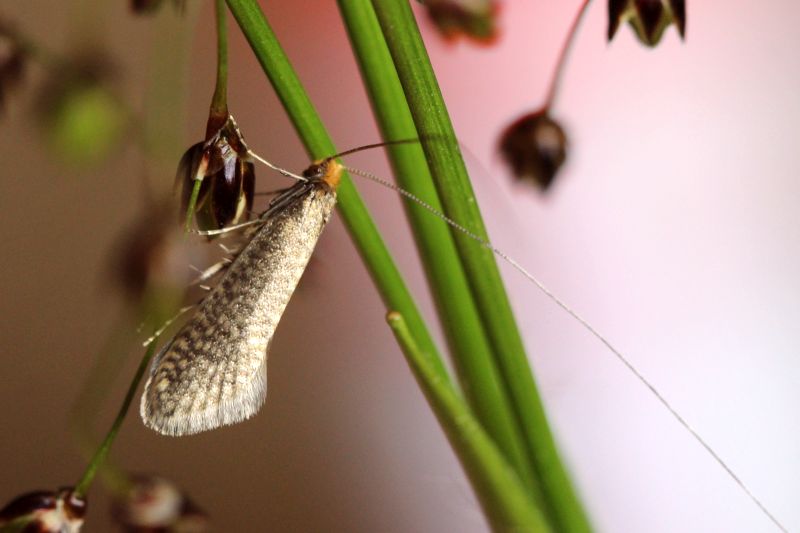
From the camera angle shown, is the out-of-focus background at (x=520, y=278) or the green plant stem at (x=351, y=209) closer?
the green plant stem at (x=351, y=209)

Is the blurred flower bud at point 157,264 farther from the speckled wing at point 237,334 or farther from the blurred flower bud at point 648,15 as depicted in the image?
the blurred flower bud at point 648,15

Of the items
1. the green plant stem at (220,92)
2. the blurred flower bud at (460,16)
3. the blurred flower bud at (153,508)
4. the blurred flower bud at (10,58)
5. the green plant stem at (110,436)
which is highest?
the blurred flower bud at (460,16)

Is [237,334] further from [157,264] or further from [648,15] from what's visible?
[648,15]

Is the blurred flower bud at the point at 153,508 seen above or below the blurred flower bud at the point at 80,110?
below

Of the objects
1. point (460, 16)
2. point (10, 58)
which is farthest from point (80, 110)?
point (460, 16)

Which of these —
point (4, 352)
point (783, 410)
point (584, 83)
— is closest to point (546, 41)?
point (584, 83)

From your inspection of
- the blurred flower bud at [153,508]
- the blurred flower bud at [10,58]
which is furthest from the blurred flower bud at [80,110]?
the blurred flower bud at [153,508]

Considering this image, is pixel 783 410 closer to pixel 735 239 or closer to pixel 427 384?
pixel 735 239
